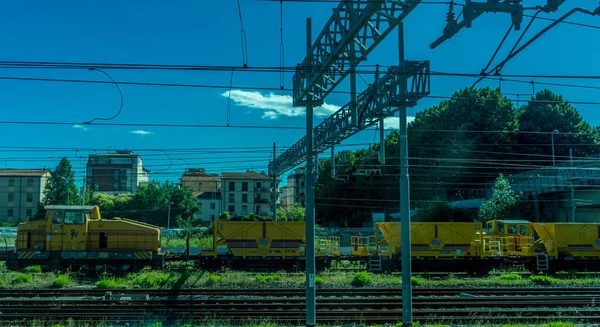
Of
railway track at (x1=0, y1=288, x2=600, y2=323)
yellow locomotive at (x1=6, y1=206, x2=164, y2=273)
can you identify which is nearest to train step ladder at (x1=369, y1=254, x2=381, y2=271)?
railway track at (x1=0, y1=288, x2=600, y2=323)

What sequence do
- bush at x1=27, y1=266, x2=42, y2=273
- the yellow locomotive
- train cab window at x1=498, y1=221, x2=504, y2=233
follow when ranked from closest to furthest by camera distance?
the yellow locomotive, bush at x1=27, y1=266, x2=42, y2=273, train cab window at x1=498, y1=221, x2=504, y2=233

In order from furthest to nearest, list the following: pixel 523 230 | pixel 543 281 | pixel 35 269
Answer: pixel 523 230, pixel 35 269, pixel 543 281

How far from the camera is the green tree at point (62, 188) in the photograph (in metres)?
64.4

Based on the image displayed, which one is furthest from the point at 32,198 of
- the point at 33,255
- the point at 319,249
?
the point at 319,249

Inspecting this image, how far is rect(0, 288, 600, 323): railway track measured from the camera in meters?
13.3

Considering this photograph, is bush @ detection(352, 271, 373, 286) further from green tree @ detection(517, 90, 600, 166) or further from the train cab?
green tree @ detection(517, 90, 600, 166)

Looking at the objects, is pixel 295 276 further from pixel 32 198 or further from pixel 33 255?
pixel 32 198

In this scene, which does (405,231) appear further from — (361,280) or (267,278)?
(267,278)

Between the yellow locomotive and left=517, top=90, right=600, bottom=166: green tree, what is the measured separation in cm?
4084

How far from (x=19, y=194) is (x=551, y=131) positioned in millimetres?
80483

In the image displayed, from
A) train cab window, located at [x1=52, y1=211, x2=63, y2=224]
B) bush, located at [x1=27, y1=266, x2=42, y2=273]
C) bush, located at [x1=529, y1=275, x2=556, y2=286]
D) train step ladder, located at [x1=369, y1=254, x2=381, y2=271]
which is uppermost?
train cab window, located at [x1=52, y1=211, x2=63, y2=224]

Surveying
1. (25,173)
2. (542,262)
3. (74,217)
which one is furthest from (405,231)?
(25,173)

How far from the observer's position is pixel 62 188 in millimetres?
67250

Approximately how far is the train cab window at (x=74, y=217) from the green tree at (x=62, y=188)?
41.2 m
